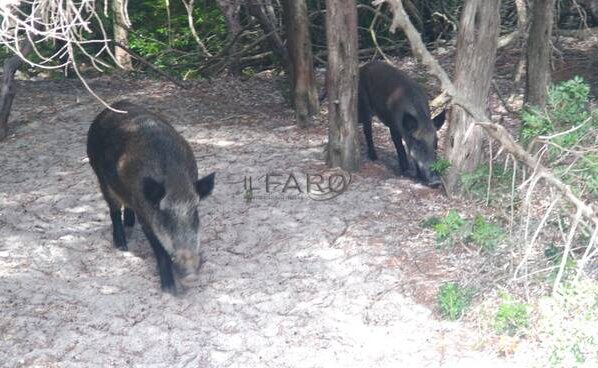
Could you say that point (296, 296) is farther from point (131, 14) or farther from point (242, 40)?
point (131, 14)

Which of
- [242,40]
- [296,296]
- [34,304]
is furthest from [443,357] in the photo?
[242,40]

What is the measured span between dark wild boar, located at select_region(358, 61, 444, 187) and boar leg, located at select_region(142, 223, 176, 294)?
3.21 metres

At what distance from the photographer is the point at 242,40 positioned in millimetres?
14180

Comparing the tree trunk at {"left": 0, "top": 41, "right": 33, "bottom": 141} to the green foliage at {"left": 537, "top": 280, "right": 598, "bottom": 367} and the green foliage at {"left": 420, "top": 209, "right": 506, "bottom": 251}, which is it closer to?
the green foliage at {"left": 420, "top": 209, "right": 506, "bottom": 251}

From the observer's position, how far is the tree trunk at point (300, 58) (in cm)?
1049

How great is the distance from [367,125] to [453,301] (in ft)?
13.8

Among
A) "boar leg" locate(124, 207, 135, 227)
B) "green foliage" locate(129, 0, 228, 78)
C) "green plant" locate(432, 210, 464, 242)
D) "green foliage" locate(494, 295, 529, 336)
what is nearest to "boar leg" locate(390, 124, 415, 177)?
"green plant" locate(432, 210, 464, 242)

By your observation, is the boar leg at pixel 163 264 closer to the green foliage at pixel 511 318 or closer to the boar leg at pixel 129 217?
the boar leg at pixel 129 217

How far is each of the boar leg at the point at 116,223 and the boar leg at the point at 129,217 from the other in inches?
12.0

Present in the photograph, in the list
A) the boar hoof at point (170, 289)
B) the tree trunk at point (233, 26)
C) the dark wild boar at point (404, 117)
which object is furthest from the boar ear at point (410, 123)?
the tree trunk at point (233, 26)

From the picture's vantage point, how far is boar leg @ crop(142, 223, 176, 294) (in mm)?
6883

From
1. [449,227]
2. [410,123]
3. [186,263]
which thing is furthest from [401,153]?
[186,263]

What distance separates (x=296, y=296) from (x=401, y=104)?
139 inches

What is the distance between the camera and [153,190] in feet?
21.9
